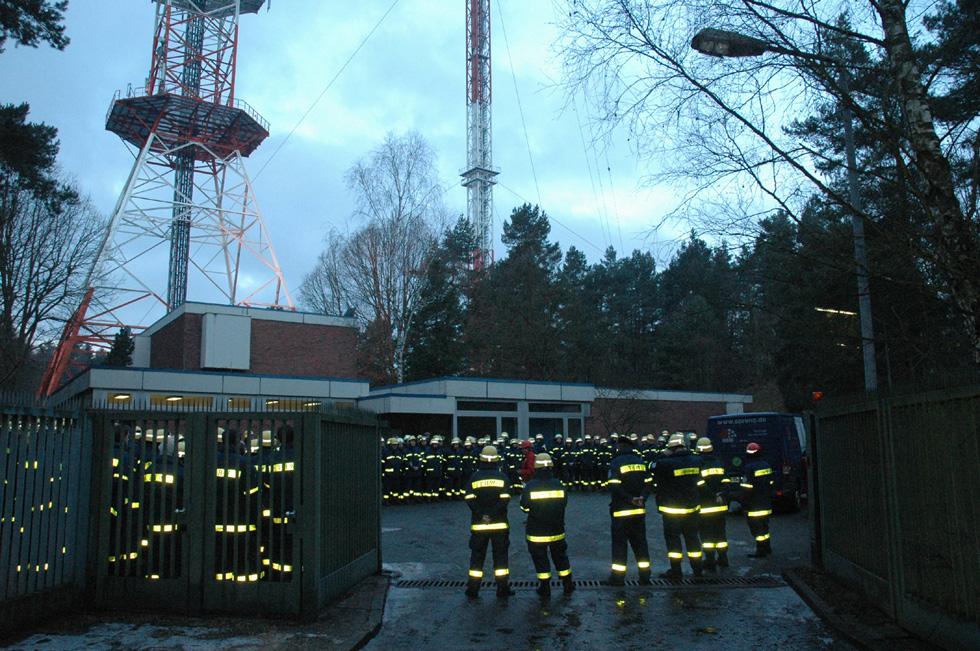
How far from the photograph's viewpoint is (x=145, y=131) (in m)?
39.7

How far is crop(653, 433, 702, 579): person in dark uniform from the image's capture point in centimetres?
965

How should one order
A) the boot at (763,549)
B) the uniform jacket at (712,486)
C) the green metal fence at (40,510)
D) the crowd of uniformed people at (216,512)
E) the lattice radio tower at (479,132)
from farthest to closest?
the lattice radio tower at (479,132), the boot at (763,549), the uniform jacket at (712,486), the crowd of uniformed people at (216,512), the green metal fence at (40,510)

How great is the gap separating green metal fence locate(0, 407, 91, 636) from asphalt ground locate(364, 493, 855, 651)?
2.95m

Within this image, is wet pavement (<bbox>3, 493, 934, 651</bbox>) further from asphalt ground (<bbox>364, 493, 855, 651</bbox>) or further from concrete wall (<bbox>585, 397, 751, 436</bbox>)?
concrete wall (<bbox>585, 397, 751, 436</bbox>)

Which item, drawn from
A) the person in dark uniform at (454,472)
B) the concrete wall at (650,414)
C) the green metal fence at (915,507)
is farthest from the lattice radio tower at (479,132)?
the green metal fence at (915,507)

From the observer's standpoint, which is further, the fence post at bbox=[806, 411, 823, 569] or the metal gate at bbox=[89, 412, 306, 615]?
the fence post at bbox=[806, 411, 823, 569]

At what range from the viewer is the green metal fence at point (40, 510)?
20.1ft

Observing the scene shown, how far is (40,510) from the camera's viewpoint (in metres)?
6.59

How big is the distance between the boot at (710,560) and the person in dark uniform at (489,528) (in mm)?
3039

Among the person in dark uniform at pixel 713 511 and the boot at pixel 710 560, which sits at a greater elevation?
the person in dark uniform at pixel 713 511

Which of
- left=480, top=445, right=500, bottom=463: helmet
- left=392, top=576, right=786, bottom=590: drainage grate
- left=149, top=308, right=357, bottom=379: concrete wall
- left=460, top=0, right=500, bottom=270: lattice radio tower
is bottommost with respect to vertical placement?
left=392, top=576, right=786, bottom=590: drainage grate

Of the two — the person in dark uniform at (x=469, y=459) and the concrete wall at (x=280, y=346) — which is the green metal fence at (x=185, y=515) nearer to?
the person in dark uniform at (x=469, y=459)

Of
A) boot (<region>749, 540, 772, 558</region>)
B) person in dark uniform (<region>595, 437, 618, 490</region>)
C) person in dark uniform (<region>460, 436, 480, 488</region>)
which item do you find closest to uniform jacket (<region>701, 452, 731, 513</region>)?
boot (<region>749, 540, 772, 558</region>)

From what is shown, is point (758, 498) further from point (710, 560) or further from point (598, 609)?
point (598, 609)
